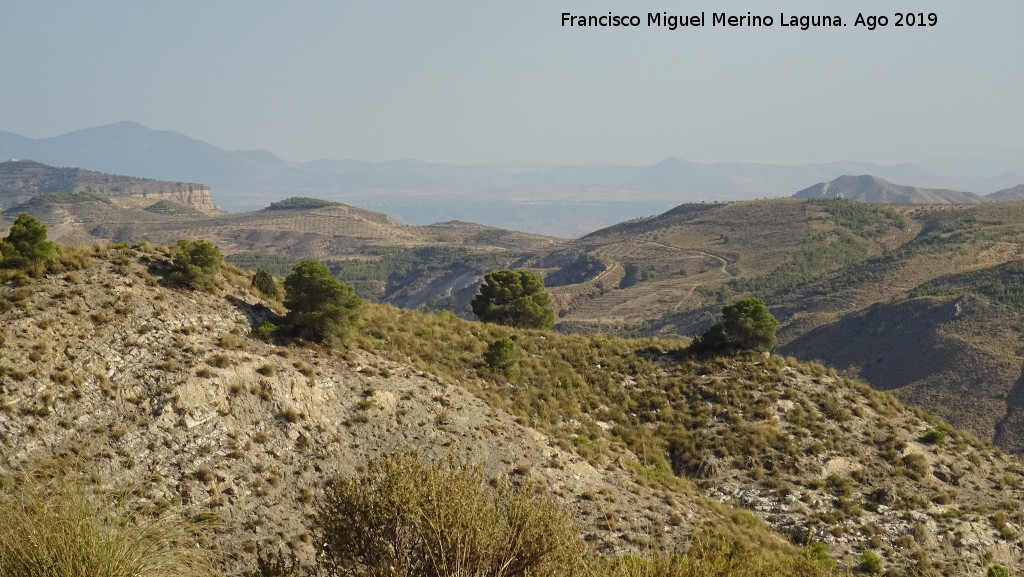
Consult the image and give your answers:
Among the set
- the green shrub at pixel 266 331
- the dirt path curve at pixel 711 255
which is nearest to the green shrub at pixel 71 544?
the green shrub at pixel 266 331

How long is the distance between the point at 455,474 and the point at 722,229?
150m

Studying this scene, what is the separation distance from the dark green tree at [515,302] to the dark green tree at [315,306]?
15319mm

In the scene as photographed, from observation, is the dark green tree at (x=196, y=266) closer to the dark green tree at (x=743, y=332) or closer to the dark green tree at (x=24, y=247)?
the dark green tree at (x=24, y=247)

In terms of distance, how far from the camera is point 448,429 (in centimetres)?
1730

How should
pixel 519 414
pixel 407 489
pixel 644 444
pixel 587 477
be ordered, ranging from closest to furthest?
pixel 407 489, pixel 587 477, pixel 519 414, pixel 644 444

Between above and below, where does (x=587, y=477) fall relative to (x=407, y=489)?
below

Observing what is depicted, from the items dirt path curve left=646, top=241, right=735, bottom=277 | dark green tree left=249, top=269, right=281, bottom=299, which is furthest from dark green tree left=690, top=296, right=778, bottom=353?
dirt path curve left=646, top=241, right=735, bottom=277

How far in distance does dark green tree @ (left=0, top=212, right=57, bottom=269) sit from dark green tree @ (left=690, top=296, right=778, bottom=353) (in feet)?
80.2

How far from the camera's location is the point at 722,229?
14750 cm

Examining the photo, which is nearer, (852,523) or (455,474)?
(455,474)

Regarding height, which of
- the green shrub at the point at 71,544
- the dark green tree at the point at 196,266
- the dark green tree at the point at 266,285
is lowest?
the green shrub at the point at 71,544

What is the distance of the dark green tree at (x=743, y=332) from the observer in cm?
2741

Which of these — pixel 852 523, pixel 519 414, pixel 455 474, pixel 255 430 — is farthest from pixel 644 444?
pixel 455 474

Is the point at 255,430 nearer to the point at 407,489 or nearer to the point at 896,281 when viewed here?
the point at 407,489
